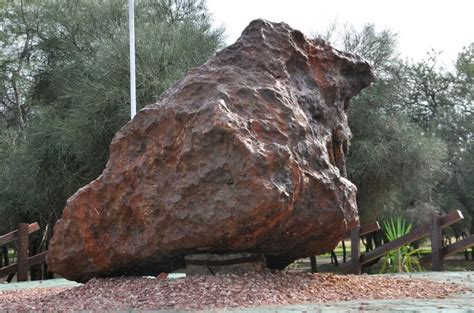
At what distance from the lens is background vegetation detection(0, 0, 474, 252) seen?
15.6 meters

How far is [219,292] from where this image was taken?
20.0 feet

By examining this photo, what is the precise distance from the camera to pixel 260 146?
6.22 m

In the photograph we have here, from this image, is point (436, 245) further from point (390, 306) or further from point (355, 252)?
point (390, 306)

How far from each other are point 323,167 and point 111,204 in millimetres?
2481

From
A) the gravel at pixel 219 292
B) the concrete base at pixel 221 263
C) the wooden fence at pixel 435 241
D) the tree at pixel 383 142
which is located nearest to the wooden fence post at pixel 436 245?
the wooden fence at pixel 435 241

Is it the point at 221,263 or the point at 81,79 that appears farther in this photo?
the point at 81,79

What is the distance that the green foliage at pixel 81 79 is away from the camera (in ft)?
50.5

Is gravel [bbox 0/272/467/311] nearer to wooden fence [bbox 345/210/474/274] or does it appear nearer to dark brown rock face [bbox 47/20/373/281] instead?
dark brown rock face [bbox 47/20/373/281]

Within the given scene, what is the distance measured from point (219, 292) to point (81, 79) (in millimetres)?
11504

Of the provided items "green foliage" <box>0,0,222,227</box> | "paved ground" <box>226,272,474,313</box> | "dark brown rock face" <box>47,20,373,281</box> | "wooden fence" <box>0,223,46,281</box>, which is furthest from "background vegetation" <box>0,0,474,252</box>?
"paved ground" <box>226,272,474,313</box>

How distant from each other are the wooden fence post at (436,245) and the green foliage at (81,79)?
24.0ft

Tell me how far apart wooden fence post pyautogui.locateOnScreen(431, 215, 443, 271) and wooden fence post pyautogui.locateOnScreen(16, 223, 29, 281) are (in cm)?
760

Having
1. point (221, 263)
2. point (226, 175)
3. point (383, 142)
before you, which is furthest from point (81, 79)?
point (226, 175)

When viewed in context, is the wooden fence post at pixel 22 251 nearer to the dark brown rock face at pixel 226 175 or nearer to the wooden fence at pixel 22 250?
the wooden fence at pixel 22 250
